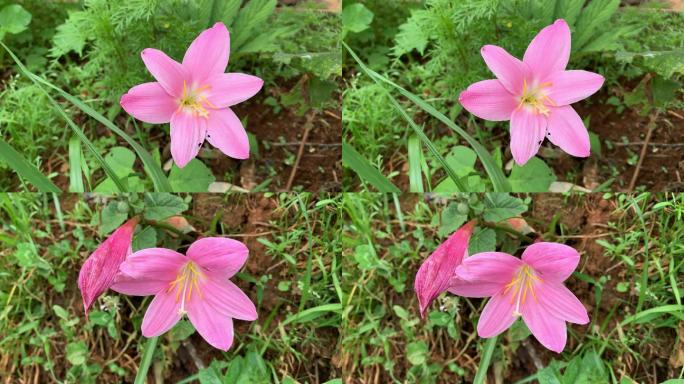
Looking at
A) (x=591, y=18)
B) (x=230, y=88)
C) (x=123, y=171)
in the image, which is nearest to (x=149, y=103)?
(x=230, y=88)

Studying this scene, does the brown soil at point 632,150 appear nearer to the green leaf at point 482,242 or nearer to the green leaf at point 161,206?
the green leaf at point 482,242

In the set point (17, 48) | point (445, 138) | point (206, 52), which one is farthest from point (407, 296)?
point (17, 48)

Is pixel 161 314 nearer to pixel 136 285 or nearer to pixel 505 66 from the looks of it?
pixel 136 285

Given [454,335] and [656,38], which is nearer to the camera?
[454,335]

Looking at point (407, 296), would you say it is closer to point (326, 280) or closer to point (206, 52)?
point (326, 280)

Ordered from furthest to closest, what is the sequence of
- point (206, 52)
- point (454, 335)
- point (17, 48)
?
point (17, 48) < point (454, 335) < point (206, 52)

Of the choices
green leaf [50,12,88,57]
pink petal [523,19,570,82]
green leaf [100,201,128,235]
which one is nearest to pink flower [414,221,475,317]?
pink petal [523,19,570,82]
